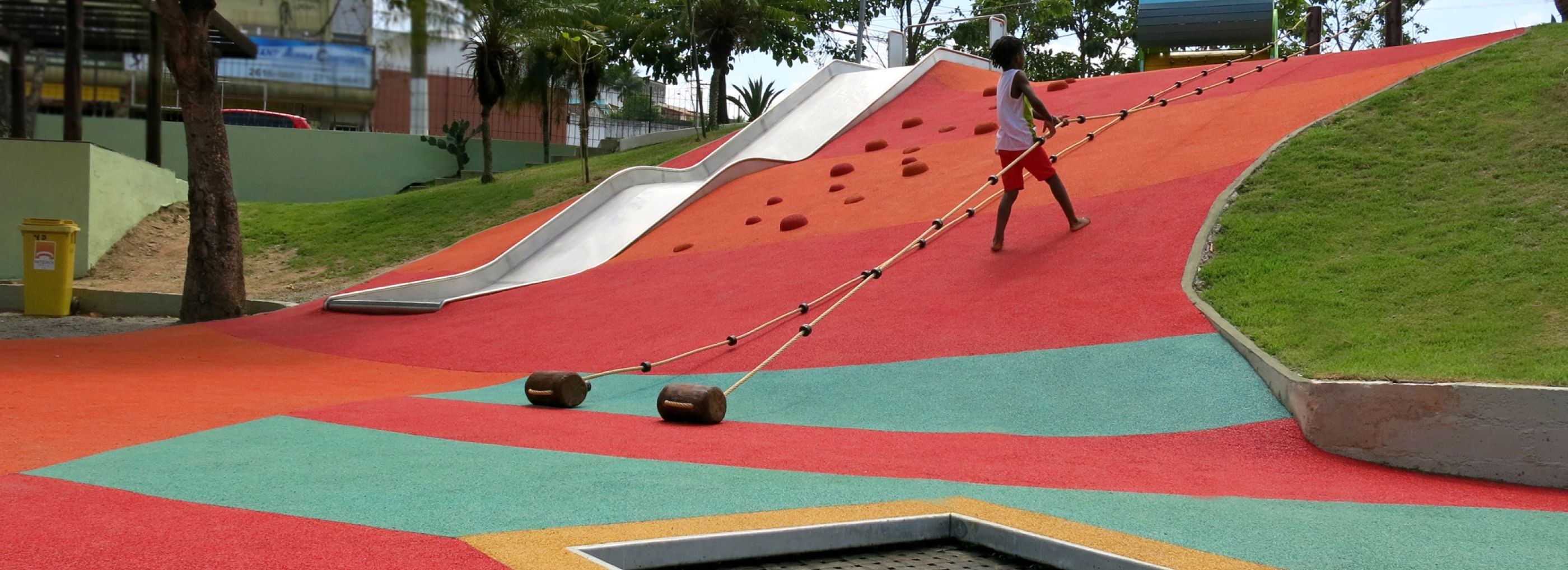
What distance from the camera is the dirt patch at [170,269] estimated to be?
16703 millimetres

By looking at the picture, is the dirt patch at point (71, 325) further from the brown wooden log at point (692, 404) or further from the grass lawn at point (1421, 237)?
the grass lawn at point (1421, 237)

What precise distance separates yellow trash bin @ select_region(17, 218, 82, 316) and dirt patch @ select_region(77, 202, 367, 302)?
0.89 meters

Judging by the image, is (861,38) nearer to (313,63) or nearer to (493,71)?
(493,71)

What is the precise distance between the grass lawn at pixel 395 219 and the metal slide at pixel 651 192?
3182mm

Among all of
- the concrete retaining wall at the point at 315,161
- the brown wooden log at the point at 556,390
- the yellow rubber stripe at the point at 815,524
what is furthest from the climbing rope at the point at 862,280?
the concrete retaining wall at the point at 315,161

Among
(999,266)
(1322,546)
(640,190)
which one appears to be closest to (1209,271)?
(999,266)

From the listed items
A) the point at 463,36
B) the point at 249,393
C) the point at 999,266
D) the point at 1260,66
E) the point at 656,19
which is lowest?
the point at 249,393

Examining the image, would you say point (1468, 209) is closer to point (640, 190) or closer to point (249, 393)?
point (249, 393)

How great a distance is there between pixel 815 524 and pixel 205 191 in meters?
11.7

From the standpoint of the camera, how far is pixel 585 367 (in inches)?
374

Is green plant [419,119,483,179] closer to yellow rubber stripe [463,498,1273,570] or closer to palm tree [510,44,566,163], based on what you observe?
palm tree [510,44,566,163]

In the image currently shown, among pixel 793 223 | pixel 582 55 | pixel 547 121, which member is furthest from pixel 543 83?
pixel 793 223

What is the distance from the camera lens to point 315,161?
2695 centimetres

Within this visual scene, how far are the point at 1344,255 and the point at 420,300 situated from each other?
30.4 feet
